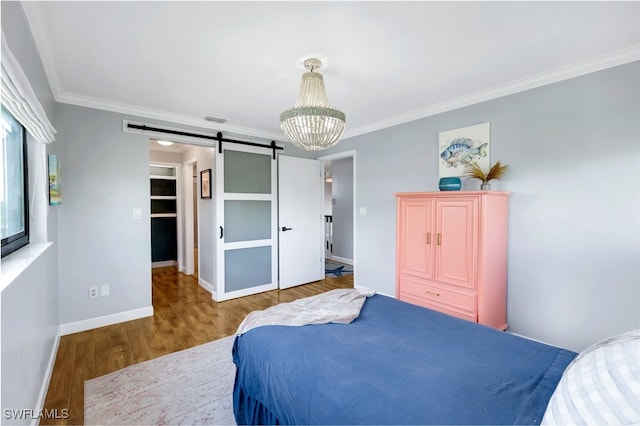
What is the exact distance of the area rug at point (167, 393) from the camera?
1.73 m

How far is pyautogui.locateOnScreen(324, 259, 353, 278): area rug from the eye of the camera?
5214mm

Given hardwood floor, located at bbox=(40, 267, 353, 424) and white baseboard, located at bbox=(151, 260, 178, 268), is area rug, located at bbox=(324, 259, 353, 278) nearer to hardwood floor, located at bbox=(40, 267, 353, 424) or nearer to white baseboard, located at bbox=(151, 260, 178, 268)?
hardwood floor, located at bbox=(40, 267, 353, 424)

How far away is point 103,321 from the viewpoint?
9.89 feet

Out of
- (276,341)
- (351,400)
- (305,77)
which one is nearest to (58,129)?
(305,77)

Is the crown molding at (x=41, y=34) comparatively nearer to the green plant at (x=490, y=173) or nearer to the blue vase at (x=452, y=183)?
the blue vase at (x=452, y=183)

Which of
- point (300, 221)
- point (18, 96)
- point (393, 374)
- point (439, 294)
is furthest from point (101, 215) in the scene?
point (439, 294)

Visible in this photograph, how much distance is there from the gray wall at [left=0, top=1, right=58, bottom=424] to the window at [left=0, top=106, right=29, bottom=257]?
0.14 metres

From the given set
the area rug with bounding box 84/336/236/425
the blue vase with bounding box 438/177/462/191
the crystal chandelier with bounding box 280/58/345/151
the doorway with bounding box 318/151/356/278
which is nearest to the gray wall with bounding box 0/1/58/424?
the area rug with bounding box 84/336/236/425

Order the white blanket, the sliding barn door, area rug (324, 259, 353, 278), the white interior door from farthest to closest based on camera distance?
area rug (324, 259, 353, 278) < the white interior door < the sliding barn door < the white blanket

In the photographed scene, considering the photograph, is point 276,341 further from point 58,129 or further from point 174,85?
point 58,129

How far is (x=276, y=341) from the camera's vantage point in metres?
1.48

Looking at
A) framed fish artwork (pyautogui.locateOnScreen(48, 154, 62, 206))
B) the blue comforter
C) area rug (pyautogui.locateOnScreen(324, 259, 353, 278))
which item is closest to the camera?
the blue comforter

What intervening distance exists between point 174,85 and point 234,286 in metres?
2.52

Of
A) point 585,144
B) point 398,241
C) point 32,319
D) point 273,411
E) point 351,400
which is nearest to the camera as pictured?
point 351,400
